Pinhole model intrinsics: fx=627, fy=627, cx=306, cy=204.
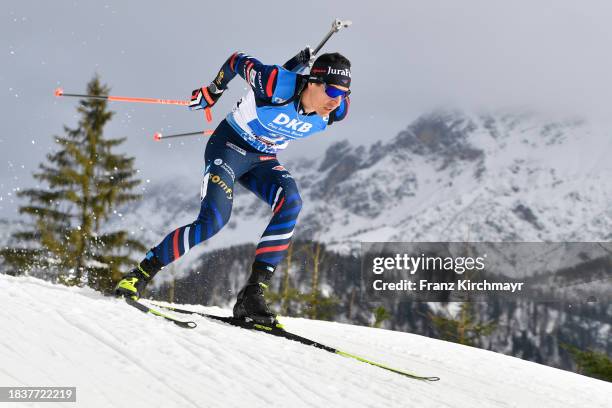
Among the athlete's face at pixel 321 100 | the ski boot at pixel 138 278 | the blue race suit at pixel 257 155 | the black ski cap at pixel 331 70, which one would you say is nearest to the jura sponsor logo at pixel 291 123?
the blue race suit at pixel 257 155

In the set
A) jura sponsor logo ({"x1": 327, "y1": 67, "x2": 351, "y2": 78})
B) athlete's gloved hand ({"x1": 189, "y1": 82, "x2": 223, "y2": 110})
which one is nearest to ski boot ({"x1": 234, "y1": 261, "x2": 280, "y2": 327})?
athlete's gloved hand ({"x1": 189, "y1": 82, "x2": 223, "y2": 110})

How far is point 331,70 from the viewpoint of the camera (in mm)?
4363

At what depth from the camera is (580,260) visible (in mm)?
191125

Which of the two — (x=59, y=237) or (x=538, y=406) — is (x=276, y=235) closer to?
(x=538, y=406)

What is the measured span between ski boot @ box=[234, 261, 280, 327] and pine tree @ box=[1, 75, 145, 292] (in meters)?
14.8

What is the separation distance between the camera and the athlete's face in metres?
4.40

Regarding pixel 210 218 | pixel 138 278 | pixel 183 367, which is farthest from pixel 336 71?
pixel 183 367

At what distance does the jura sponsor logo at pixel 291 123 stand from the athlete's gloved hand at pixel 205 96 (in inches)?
26.8

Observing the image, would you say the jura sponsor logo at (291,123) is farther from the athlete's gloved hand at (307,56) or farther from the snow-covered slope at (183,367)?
the snow-covered slope at (183,367)

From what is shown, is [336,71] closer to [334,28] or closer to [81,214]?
[334,28]

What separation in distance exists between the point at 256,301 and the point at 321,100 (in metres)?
1.52

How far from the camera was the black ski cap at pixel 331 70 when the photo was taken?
14.3 ft

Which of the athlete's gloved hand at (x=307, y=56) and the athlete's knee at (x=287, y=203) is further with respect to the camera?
the athlete's gloved hand at (x=307, y=56)

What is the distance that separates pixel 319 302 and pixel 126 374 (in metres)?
25.0
